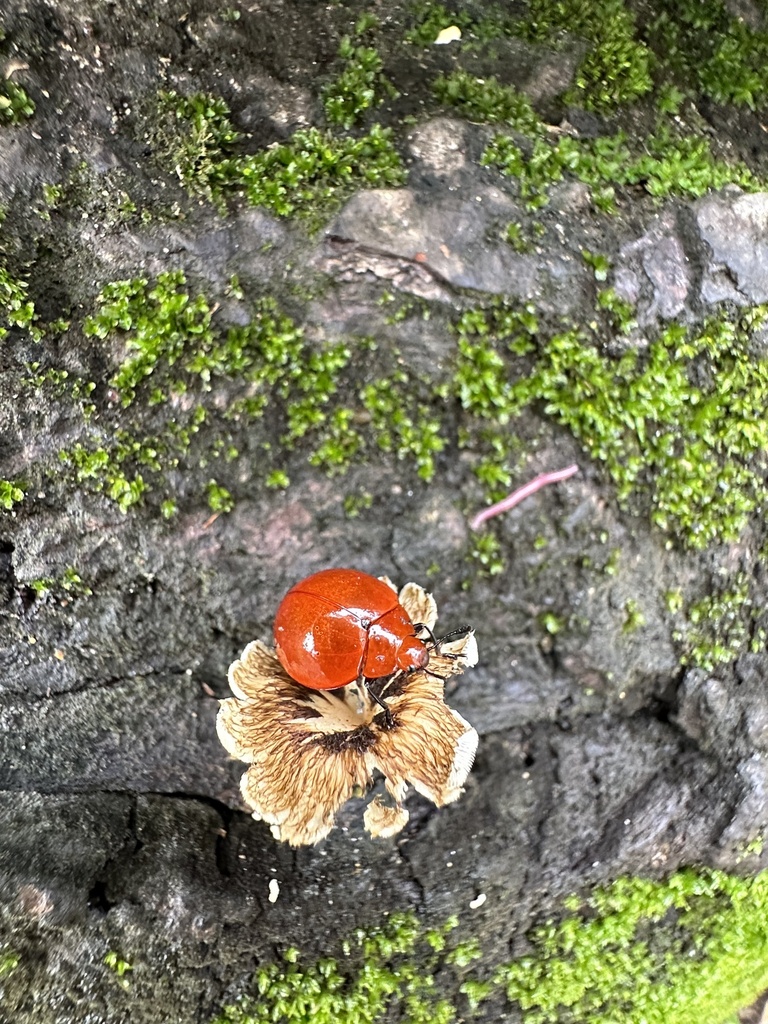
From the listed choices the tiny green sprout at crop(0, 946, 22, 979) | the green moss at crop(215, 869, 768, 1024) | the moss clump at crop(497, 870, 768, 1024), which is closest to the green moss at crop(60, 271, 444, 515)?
the tiny green sprout at crop(0, 946, 22, 979)

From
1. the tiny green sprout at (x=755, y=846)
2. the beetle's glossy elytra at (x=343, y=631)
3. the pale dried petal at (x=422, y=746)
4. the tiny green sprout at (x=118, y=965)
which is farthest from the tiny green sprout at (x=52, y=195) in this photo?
the tiny green sprout at (x=755, y=846)

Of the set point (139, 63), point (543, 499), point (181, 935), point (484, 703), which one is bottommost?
point (181, 935)

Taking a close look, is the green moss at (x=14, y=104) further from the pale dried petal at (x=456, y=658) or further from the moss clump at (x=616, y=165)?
the pale dried petal at (x=456, y=658)

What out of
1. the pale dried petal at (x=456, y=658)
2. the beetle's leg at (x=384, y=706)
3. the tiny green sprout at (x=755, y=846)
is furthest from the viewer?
the tiny green sprout at (x=755, y=846)

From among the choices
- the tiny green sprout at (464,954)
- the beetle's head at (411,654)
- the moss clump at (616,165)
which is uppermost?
the moss clump at (616,165)

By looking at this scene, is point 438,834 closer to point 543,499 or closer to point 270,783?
point 270,783

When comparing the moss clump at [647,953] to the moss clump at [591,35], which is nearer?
the moss clump at [591,35]

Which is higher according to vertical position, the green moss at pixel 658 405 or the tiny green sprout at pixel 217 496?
the green moss at pixel 658 405

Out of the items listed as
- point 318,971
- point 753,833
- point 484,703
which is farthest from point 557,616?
point 318,971
